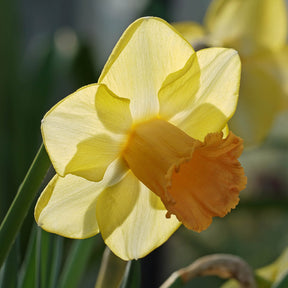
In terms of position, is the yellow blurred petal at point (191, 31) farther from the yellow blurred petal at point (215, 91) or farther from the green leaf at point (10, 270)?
the green leaf at point (10, 270)

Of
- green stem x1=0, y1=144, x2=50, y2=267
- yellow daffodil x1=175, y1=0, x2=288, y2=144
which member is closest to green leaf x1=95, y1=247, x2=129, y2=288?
green stem x1=0, y1=144, x2=50, y2=267

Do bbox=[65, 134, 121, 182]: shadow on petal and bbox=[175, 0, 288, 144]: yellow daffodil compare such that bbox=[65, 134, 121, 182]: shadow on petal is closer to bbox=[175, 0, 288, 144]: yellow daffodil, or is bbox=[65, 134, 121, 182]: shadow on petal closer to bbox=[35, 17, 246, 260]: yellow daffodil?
bbox=[35, 17, 246, 260]: yellow daffodil

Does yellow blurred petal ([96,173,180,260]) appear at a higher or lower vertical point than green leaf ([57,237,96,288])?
higher

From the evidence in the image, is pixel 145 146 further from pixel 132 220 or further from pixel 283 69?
pixel 283 69

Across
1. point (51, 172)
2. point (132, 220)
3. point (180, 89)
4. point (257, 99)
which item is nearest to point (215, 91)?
point (180, 89)

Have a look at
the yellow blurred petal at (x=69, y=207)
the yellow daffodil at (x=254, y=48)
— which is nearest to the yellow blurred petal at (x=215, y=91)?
the yellow blurred petal at (x=69, y=207)

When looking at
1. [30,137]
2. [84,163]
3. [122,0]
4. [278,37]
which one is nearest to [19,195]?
[84,163]

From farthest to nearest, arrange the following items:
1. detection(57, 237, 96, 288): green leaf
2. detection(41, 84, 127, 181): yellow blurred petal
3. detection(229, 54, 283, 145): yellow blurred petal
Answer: detection(229, 54, 283, 145): yellow blurred petal
detection(57, 237, 96, 288): green leaf
detection(41, 84, 127, 181): yellow blurred petal

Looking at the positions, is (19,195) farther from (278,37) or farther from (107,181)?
(278,37)
